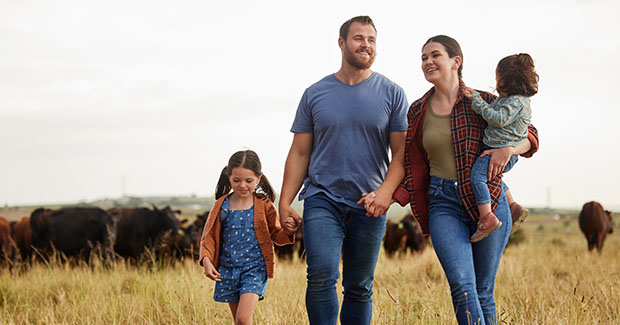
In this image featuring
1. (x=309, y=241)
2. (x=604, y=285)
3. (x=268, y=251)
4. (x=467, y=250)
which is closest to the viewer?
(x=467, y=250)

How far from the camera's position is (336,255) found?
4.45m

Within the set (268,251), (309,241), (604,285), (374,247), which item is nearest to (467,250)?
(374,247)

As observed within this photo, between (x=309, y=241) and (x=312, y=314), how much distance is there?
54 cm

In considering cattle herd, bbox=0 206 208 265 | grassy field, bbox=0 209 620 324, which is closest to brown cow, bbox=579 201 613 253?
grassy field, bbox=0 209 620 324

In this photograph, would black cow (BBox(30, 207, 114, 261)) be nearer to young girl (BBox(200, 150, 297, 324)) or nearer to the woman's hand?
young girl (BBox(200, 150, 297, 324))

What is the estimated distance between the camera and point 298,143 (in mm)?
4891

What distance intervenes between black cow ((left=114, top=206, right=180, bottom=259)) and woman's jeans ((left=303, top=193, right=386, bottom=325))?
1117 centimetres

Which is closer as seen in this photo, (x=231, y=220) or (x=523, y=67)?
(x=523, y=67)

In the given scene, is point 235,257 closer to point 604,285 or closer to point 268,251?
point 268,251

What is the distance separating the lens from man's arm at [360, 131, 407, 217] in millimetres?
4445

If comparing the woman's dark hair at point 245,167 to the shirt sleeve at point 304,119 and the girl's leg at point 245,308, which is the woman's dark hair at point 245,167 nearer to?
the shirt sleeve at point 304,119

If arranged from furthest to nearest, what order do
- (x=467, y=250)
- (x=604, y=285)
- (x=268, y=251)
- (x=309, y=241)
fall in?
(x=604, y=285)
(x=268, y=251)
(x=309, y=241)
(x=467, y=250)

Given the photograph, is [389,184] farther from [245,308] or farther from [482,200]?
[245,308]

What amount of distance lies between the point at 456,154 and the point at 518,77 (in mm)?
672
